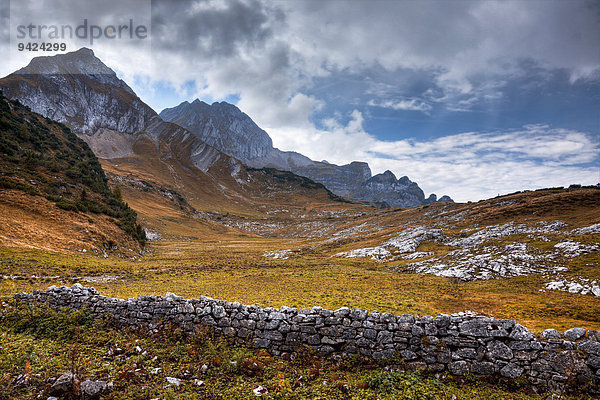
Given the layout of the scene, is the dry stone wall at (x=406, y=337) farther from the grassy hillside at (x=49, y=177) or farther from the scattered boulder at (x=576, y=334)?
the grassy hillside at (x=49, y=177)

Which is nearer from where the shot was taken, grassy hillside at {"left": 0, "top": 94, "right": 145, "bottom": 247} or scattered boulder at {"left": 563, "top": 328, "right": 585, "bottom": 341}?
scattered boulder at {"left": 563, "top": 328, "right": 585, "bottom": 341}

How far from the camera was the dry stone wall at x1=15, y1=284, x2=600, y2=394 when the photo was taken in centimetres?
822

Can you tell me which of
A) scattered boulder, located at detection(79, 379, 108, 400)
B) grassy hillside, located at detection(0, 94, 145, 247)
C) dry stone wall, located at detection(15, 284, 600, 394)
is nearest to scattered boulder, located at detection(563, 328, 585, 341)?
dry stone wall, located at detection(15, 284, 600, 394)

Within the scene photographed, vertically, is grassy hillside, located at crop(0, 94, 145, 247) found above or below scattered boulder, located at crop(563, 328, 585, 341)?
above

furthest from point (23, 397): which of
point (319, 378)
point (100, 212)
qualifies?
point (100, 212)

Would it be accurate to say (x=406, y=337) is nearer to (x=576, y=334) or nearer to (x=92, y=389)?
(x=576, y=334)

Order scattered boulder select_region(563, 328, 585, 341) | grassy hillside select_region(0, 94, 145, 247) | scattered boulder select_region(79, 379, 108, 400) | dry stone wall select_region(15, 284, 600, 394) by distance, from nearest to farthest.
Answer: scattered boulder select_region(79, 379, 108, 400) < dry stone wall select_region(15, 284, 600, 394) < scattered boulder select_region(563, 328, 585, 341) < grassy hillside select_region(0, 94, 145, 247)

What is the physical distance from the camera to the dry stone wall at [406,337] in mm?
8219

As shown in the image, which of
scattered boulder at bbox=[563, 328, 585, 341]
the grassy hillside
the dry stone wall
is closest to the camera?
the dry stone wall

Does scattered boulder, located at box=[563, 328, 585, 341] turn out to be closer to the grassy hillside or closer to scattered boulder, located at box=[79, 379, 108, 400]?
scattered boulder, located at box=[79, 379, 108, 400]

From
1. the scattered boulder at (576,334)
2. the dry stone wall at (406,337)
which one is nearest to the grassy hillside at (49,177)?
the dry stone wall at (406,337)

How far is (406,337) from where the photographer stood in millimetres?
9344

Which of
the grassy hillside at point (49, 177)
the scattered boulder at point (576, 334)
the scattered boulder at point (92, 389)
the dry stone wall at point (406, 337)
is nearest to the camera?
the scattered boulder at point (92, 389)

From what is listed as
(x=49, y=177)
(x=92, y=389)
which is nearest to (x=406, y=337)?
(x=92, y=389)
